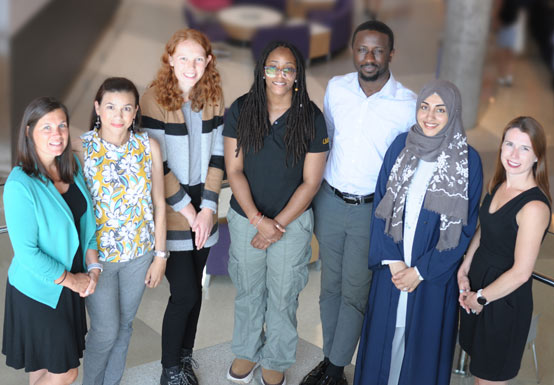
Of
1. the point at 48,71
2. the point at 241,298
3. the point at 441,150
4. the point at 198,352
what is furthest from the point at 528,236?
the point at 48,71

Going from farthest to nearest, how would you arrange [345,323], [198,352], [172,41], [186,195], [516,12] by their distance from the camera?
[516,12] → [198,352] → [345,323] → [186,195] → [172,41]

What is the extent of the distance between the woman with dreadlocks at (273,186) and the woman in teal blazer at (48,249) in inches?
30.5

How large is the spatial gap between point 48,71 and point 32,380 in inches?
296

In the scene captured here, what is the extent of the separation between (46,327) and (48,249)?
14.3 inches

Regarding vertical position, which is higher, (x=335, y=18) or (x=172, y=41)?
(x=335, y=18)

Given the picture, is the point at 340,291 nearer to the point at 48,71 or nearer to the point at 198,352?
the point at 198,352

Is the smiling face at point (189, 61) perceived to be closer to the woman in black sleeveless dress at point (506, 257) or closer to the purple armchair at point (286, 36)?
the woman in black sleeveless dress at point (506, 257)

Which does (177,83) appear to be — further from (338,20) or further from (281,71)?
(338,20)

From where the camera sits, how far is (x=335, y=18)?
1129 cm

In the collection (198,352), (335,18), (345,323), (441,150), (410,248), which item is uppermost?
(335,18)

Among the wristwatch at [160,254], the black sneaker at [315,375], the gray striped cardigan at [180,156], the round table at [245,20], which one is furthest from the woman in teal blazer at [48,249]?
the round table at [245,20]

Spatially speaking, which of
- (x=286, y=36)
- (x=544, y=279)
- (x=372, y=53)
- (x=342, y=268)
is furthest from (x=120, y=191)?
(x=286, y=36)

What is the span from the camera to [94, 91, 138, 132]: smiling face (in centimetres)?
315

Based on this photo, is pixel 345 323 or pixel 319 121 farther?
pixel 345 323
